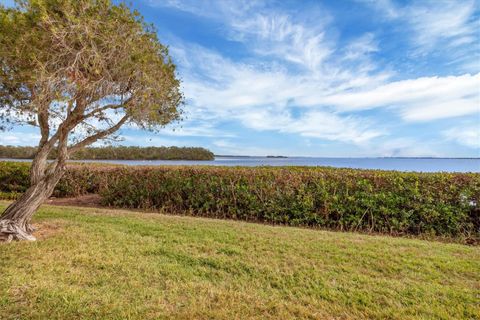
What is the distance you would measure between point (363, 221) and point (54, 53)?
6886mm

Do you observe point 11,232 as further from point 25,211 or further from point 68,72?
point 68,72

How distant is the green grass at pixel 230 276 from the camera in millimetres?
2617

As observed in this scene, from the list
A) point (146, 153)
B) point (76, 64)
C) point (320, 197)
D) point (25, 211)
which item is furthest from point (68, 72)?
point (146, 153)

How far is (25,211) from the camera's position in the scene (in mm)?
4539

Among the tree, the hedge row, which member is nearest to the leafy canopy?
the tree

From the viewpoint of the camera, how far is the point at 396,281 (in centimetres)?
331

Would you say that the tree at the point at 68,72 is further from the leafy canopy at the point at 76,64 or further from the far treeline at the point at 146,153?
the far treeline at the point at 146,153

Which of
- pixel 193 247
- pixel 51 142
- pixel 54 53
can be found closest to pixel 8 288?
pixel 193 247

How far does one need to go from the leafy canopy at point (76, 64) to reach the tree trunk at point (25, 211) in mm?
746

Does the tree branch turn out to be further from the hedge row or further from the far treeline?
the hedge row

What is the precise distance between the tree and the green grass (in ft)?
4.65

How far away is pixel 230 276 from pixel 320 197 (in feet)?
12.6

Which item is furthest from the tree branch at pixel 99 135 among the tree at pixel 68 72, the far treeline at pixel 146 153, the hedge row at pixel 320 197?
the hedge row at pixel 320 197

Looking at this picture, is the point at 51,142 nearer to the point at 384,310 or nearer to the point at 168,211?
the point at 168,211
